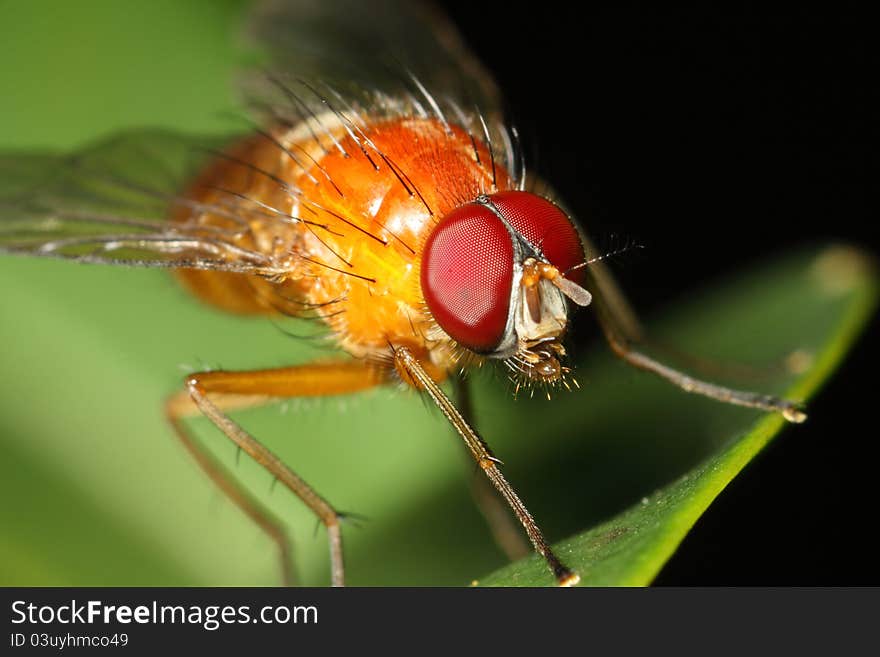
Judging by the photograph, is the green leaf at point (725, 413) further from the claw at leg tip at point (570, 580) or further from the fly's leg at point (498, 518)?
the fly's leg at point (498, 518)

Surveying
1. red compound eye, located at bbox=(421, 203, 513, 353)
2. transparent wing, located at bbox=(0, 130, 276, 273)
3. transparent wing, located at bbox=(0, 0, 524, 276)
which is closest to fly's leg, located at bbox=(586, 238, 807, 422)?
red compound eye, located at bbox=(421, 203, 513, 353)

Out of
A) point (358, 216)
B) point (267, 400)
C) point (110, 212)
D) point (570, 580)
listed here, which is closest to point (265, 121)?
point (110, 212)

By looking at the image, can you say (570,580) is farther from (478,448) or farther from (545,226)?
(545,226)

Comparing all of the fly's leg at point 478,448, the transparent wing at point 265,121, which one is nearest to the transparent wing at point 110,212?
the transparent wing at point 265,121

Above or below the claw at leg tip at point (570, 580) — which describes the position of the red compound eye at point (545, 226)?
above

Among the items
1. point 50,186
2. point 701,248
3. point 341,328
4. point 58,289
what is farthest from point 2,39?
point 701,248

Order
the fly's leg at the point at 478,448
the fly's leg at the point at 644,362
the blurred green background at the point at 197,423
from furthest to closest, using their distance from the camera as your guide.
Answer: the blurred green background at the point at 197,423 < the fly's leg at the point at 644,362 < the fly's leg at the point at 478,448
